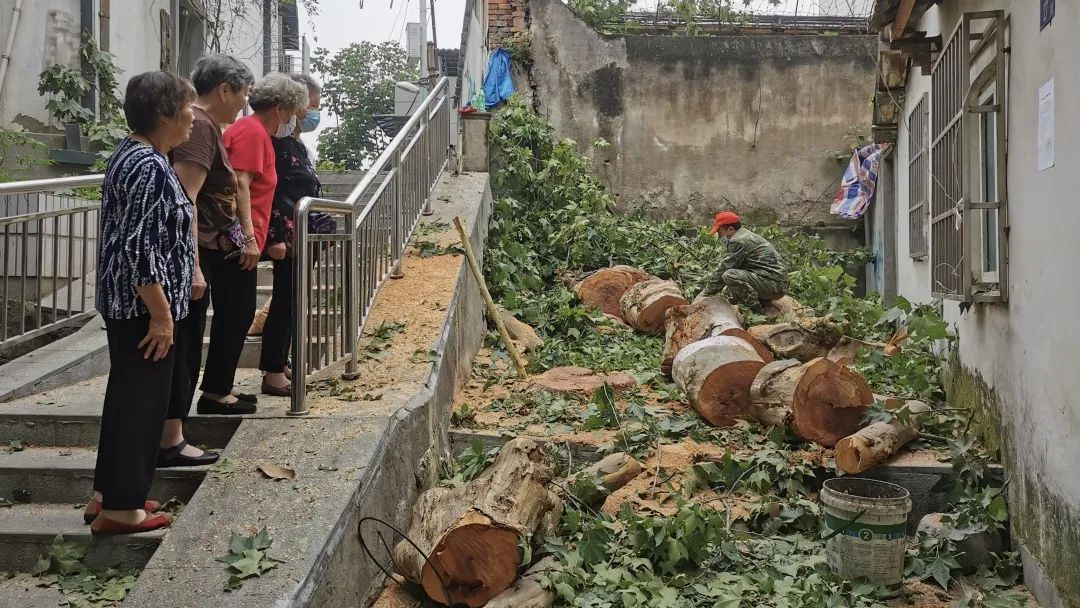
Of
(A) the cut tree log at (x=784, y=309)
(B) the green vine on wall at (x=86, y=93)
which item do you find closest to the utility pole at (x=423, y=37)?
(B) the green vine on wall at (x=86, y=93)

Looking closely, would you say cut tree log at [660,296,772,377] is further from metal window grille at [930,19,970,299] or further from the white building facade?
the white building facade

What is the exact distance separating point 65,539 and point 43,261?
2.78m

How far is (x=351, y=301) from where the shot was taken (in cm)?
466

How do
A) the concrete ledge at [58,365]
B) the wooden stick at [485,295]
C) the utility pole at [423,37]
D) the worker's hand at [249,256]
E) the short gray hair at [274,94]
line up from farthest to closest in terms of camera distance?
the utility pole at [423,37] < the wooden stick at [485,295] < the concrete ledge at [58,365] < the short gray hair at [274,94] < the worker's hand at [249,256]

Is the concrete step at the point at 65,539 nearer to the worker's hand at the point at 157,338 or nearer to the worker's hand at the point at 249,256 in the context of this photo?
the worker's hand at the point at 157,338

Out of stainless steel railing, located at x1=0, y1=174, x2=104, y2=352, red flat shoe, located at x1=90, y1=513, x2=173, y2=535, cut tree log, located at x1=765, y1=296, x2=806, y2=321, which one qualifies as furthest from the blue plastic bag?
red flat shoe, located at x1=90, y1=513, x2=173, y2=535

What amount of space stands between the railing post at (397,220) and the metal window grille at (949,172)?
11.8 ft

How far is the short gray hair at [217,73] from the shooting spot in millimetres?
3857

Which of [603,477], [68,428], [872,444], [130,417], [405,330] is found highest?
[405,330]

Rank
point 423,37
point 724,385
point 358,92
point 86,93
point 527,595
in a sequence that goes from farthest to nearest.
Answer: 1. point 358,92
2. point 423,37
3. point 86,93
4. point 724,385
5. point 527,595

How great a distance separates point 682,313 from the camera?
279 inches

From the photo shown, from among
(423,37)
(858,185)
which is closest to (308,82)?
(858,185)

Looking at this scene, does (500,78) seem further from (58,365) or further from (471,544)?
(471,544)

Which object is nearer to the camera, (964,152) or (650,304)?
(964,152)
